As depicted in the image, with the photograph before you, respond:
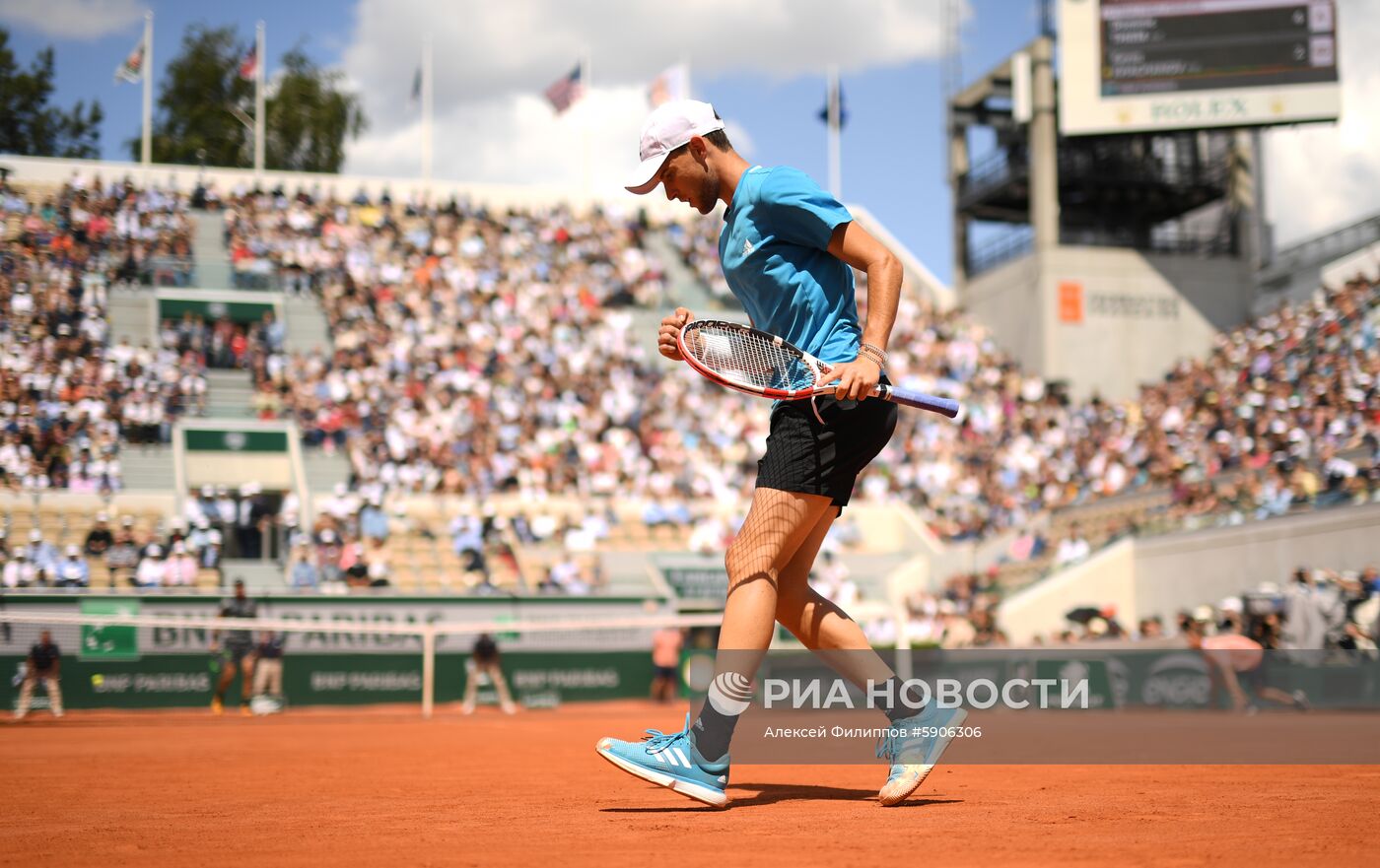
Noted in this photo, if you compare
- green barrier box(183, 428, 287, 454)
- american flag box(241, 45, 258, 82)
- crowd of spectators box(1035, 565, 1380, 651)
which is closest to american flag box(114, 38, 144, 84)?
american flag box(241, 45, 258, 82)

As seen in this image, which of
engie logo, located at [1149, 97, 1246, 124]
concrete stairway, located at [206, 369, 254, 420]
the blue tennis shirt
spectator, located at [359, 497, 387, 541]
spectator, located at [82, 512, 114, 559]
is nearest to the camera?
the blue tennis shirt

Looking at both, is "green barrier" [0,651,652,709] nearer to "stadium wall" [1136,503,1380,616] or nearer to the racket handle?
"stadium wall" [1136,503,1380,616]

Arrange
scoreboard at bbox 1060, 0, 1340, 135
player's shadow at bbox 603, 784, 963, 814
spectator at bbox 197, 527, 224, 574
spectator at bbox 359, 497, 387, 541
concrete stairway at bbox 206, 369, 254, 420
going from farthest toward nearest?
1. scoreboard at bbox 1060, 0, 1340, 135
2. concrete stairway at bbox 206, 369, 254, 420
3. spectator at bbox 359, 497, 387, 541
4. spectator at bbox 197, 527, 224, 574
5. player's shadow at bbox 603, 784, 963, 814

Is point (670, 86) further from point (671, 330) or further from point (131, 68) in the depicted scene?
point (671, 330)

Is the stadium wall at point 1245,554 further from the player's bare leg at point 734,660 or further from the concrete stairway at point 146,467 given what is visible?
the player's bare leg at point 734,660

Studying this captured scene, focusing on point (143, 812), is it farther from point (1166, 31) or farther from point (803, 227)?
point (1166, 31)

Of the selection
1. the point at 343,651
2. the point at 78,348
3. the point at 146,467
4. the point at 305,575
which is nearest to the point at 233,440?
the point at 146,467

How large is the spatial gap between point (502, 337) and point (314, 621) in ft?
32.6

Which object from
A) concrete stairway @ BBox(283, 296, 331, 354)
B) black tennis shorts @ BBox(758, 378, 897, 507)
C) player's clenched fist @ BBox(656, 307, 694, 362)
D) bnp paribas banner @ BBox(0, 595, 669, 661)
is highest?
concrete stairway @ BBox(283, 296, 331, 354)

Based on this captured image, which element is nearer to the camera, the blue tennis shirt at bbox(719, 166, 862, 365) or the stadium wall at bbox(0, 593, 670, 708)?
the blue tennis shirt at bbox(719, 166, 862, 365)

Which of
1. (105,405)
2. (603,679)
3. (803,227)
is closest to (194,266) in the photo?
(105,405)

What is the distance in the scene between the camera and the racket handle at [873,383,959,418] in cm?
468

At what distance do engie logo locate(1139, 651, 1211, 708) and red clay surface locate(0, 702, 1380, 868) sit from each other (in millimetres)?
9581

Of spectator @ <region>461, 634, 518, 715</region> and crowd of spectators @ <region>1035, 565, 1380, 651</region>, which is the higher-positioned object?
Answer: crowd of spectators @ <region>1035, 565, 1380, 651</region>
